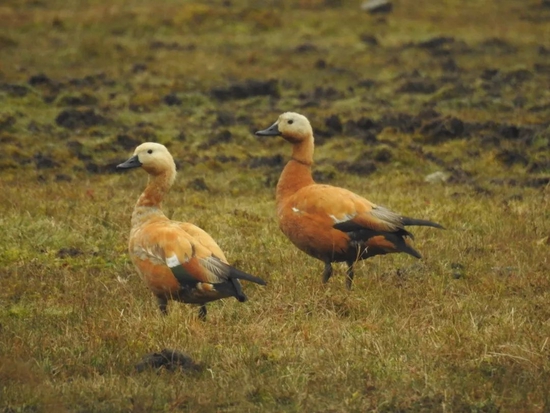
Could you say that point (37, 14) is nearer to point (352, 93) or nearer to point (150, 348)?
point (352, 93)

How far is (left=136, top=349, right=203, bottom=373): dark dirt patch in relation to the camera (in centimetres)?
769

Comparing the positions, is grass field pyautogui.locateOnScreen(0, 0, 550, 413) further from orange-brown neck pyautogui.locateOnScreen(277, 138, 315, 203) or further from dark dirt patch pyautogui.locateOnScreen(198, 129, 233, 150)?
orange-brown neck pyautogui.locateOnScreen(277, 138, 315, 203)

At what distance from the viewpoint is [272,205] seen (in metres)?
16.0

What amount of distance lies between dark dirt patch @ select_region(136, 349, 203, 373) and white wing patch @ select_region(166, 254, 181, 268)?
1.33m

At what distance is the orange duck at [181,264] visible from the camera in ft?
29.0

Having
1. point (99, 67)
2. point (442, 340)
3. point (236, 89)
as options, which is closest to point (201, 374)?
point (442, 340)

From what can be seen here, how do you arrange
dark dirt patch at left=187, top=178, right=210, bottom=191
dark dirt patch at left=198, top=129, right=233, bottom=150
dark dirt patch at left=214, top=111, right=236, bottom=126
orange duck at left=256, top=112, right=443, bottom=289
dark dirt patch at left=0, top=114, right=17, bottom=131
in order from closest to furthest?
orange duck at left=256, top=112, right=443, bottom=289
dark dirt patch at left=187, top=178, right=210, bottom=191
dark dirt patch at left=198, top=129, right=233, bottom=150
dark dirt patch at left=0, top=114, right=17, bottom=131
dark dirt patch at left=214, top=111, right=236, bottom=126

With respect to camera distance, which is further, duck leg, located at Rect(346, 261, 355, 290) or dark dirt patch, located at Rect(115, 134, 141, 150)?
dark dirt patch, located at Rect(115, 134, 141, 150)

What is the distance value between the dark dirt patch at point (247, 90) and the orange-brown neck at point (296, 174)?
1568 cm

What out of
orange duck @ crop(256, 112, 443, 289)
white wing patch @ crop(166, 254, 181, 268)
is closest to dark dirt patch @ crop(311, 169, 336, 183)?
orange duck @ crop(256, 112, 443, 289)

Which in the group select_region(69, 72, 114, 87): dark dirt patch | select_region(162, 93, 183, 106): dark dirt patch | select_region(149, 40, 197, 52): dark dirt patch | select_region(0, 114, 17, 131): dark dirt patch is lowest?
select_region(149, 40, 197, 52): dark dirt patch

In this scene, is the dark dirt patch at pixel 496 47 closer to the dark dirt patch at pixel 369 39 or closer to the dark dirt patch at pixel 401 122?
the dark dirt patch at pixel 369 39

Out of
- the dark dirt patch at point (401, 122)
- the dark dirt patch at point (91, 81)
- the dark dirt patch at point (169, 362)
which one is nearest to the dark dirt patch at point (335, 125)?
the dark dirt patch at point (401, 122)

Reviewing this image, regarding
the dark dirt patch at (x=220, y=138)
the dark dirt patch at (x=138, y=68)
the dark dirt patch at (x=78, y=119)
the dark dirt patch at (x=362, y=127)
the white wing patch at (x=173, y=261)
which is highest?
the white wing patch at (x=173, y=261)
